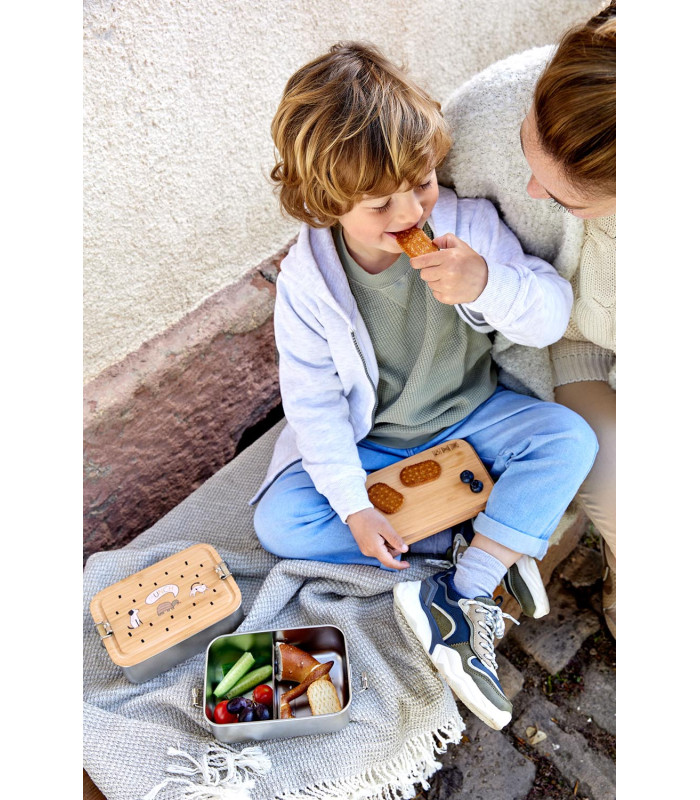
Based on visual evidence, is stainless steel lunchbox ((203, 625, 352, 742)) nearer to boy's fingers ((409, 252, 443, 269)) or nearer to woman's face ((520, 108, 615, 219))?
boy's fingers ((409, 252, 443, 269))

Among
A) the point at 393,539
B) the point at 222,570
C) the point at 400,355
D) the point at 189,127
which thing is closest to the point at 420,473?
the point at 393,539

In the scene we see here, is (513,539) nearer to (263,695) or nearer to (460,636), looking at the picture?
(460,636)

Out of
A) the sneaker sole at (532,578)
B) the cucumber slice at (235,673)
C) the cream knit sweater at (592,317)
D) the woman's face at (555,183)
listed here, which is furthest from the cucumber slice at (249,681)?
the woman's face at (555,183)

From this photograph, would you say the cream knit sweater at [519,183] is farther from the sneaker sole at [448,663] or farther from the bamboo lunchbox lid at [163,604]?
the bamboo lunchbox lid at [163,604]

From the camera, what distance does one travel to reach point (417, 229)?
1.32 metres

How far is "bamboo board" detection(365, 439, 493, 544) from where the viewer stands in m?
1.50

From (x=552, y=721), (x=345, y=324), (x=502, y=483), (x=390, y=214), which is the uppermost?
(x=390, y=214)

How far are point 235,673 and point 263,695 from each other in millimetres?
73

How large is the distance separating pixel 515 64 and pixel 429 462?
34.0 inches

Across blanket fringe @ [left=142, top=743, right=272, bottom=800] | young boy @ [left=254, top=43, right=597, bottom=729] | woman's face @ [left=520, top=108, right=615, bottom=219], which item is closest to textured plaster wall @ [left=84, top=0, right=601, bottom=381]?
young boy @ [left=254, top=43, right=597, bottom=729]

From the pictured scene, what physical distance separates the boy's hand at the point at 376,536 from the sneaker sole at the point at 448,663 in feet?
0.22

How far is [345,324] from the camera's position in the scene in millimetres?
1480

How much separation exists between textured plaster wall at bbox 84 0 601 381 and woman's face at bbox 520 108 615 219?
0.79 m

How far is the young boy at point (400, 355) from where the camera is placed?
1221mm
